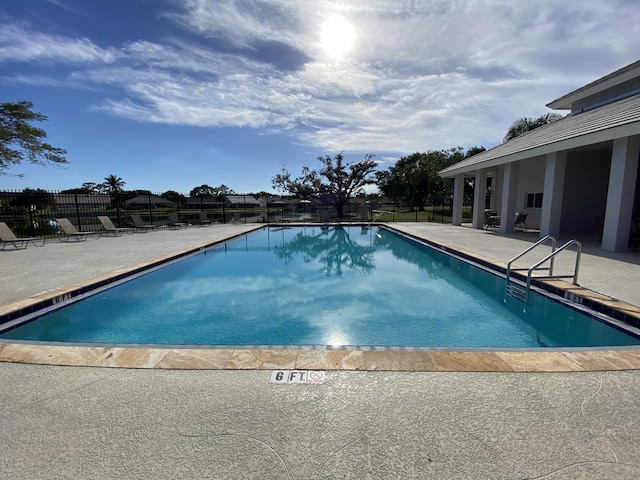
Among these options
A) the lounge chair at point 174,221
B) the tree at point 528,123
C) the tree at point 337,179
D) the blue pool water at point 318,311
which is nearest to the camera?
the blue pool water at point 318,311

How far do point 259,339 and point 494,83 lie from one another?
43.3ft

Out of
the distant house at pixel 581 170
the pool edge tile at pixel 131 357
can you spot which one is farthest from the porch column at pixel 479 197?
the pool edge tile at pixel 131 357

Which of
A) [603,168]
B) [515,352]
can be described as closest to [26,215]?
[515,352]

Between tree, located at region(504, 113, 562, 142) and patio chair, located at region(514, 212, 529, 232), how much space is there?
14.4 m

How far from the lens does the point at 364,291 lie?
6258 mm

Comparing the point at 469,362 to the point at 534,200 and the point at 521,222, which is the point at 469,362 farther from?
the point at 534,200

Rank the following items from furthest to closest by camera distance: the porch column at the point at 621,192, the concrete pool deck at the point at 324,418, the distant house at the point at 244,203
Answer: the distant house at the point at 244,203
the porch column at the point at 621,192
the concrete pool deck at the point at 324,418

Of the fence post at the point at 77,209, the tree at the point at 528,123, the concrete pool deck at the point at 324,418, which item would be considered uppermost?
the tree at the point at 528,123

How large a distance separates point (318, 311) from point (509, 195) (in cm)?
1092

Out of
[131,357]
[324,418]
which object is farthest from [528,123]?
[131,357]

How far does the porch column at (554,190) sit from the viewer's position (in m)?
9.66

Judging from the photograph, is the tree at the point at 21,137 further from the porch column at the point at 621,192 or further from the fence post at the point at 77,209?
the porch column at the point at 621,192

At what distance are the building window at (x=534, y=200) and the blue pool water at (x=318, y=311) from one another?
29.2 ft

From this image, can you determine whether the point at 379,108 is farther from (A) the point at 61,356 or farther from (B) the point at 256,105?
(A) the point at 61,356
